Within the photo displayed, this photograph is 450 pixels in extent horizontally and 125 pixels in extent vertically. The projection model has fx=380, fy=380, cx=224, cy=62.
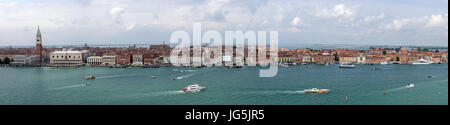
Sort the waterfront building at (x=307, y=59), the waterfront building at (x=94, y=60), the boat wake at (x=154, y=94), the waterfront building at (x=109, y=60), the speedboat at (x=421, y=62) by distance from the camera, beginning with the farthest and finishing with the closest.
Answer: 1. the waterfront building at (x=307, y=59)
2. the speedboat at (x=421, y=62)
3. the waterfront building at (x=94, y=60)
4. the waterfront building at (x=109, y=60)
5. the boat wake at (x=154, y=94)

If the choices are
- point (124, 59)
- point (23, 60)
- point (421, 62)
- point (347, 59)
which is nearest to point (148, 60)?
point (124, 59)

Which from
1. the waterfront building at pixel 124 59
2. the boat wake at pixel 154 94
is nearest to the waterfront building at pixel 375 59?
the waterfront building at pixel 124 59

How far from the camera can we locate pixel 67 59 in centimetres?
1556

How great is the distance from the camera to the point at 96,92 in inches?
261

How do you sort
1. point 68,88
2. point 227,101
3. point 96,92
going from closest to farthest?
point 227,101, point 96,92, point 68,88

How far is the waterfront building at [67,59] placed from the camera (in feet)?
50.8

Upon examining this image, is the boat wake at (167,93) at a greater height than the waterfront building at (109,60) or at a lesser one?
lesser

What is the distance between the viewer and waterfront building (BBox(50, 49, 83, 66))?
15492 mm

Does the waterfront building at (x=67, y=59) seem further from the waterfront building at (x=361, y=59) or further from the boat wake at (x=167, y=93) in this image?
the waterfront building at (x=361, y=59)

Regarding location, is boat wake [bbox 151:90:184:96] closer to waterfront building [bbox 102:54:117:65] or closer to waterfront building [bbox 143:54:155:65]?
waterfront building [bbox 143:54:155:65]

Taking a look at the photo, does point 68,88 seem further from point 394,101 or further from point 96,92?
point 394,101

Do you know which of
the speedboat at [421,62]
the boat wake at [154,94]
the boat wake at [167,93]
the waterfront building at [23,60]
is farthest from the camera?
the speedboat at [421,62]
